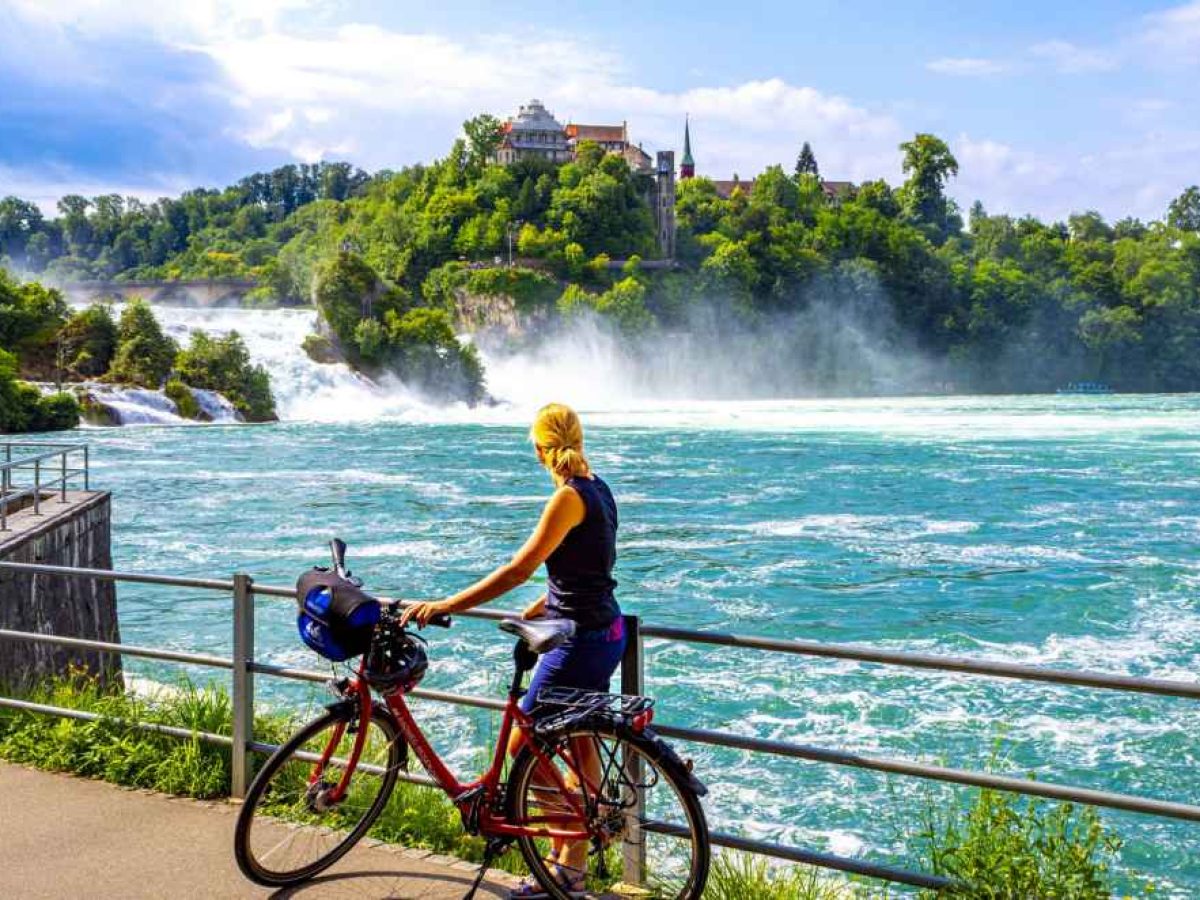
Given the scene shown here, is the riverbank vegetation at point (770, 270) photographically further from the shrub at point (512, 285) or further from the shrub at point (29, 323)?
the shrub at point (29, 323)

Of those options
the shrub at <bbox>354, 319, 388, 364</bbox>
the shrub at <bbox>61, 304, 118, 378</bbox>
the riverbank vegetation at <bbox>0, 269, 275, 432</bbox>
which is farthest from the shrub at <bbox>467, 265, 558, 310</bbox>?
the shrub at <bbox>61, 304, 118, 378</bbox>

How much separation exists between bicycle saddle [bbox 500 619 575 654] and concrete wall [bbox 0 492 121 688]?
8.22 m

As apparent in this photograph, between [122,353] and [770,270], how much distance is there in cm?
8405

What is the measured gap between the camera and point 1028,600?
2317 centimetres

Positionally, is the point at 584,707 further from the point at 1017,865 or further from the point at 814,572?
the point at 814,572

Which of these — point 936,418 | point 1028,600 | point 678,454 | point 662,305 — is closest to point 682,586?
point 1028,600

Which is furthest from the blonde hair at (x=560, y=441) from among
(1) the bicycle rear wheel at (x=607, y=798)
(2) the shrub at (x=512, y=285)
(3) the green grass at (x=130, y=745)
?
(2) the shrub at (x=512, y=285)

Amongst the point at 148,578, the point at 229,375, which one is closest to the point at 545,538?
the point at 148,578

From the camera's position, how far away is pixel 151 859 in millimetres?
5715

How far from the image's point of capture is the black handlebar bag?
202 inches

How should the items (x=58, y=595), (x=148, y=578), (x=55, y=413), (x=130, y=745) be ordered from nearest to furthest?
(x=148, y=578) → (x=130, y=745) → (x=58, y=595) → (x=55, y=413)

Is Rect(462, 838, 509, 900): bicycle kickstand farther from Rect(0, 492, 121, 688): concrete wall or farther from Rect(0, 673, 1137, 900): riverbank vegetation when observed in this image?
Rect(0, 492, 121, 688): concrete wall

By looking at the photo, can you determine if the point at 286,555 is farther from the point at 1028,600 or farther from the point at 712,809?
the point at 712,809

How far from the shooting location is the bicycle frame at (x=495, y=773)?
16.6 feet
